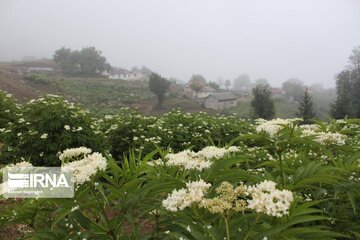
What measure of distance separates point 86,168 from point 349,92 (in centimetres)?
4854

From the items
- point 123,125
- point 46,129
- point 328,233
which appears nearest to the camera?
point 328,233

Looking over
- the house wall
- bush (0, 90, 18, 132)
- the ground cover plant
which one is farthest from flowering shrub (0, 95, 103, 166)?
the house wall

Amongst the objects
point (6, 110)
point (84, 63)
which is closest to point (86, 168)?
point (6, 110)

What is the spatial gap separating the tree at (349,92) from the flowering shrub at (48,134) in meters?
28.4

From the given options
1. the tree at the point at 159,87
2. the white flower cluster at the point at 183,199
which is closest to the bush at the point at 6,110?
the white flower cluster at the point at 183,199

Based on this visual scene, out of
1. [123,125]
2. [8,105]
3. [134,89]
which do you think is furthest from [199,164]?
[134,89]

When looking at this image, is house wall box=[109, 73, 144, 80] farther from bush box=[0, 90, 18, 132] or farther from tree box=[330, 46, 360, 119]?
bush box=[0, 90, 18, 132]

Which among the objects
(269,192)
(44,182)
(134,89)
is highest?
(269,192)

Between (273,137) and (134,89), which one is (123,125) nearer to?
(273,137)

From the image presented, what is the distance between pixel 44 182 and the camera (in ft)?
10.2

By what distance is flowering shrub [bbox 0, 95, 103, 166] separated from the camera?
33.2 feet

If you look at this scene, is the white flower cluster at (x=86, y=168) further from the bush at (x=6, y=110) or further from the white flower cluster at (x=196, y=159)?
the bush at (x=6, y=110)

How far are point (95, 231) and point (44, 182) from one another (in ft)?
3.50

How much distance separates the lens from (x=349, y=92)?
45.6 m
